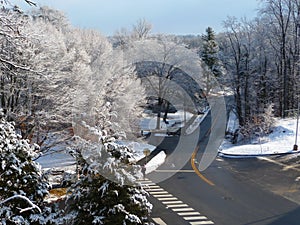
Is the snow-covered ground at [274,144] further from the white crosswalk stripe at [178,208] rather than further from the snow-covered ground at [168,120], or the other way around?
the snow-covered ground at [168,120]

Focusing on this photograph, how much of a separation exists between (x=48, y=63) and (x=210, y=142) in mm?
19950

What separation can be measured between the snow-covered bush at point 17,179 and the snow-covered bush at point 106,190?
748 mm

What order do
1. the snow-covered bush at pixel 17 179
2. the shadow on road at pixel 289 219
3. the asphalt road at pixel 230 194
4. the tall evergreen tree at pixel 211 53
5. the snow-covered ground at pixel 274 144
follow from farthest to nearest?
1. the tall evergreen tree at pixel 211 53
2. the snow-covered ground at pixel 274 144
3. the asphalt road at pixel 230 194
4. the shadow on road at pixel 289 219
5. the snow-covered bush at pixel 17 179

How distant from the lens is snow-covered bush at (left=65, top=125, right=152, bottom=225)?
21.0 feet

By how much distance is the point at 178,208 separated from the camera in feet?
43.5

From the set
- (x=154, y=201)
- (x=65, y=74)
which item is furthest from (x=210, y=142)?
(x=154, y=201)

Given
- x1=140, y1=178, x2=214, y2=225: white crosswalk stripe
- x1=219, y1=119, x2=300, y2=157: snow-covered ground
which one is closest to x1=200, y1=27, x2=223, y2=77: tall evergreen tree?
x1=219, y1=119, x2=300, y2=157: snow-covered ground

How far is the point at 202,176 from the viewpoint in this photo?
1864 cm

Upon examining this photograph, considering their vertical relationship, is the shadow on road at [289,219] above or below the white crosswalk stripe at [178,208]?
above

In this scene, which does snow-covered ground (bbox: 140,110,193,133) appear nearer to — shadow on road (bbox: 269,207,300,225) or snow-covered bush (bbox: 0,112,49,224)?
shadow on road (bbox: 269,207,300,225)

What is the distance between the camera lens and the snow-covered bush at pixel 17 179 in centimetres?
633

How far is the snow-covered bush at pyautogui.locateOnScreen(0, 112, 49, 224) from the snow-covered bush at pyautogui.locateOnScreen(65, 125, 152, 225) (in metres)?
0.75

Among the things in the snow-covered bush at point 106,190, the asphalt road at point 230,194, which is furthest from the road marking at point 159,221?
the snow-covered bush at point 106,190

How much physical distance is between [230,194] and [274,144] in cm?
1088
